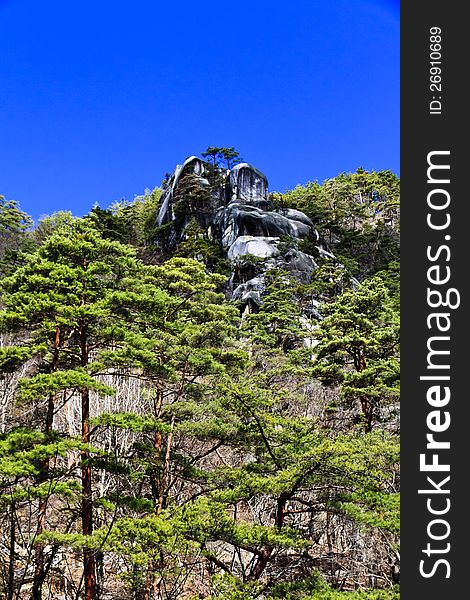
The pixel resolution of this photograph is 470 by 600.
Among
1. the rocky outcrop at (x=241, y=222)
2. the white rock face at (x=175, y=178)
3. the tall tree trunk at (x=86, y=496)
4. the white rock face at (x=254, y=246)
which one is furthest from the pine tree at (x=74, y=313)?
the white rock face at (x=175, y=178)

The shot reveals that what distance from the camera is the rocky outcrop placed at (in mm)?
24266

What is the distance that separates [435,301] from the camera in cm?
226

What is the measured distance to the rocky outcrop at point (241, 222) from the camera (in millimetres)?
24266

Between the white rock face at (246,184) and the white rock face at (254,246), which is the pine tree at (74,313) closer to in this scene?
the white rock face at (254,246)

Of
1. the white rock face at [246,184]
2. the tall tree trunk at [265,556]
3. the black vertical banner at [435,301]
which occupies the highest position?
the white rock face at [246,184]

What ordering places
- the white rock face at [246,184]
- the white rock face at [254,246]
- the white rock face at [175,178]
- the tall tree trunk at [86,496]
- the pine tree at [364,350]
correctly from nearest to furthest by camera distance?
the tall tree trunk at [86,496] → the pine tree at [364,350] → the white rock face at [254,246] → the white rock face at [246,184] → the white rock face at [175,178]

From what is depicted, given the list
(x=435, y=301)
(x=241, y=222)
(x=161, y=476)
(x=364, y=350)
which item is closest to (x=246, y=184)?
(x=241, y=222)

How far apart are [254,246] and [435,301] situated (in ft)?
76.9

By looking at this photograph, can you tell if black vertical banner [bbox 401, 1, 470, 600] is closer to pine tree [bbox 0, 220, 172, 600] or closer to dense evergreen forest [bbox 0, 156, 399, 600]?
dense evergreen forest [bbox 0, 156, 399, 600]

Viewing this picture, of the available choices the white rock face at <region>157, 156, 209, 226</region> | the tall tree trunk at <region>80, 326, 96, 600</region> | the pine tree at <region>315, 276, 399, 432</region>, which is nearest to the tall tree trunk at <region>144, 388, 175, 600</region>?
the tall tree trunk at <region>80, 326, 96, 600</region>

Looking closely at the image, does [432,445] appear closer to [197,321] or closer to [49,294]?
[49,294]

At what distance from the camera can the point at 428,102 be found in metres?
2.31

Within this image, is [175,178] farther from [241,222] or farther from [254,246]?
[254,246]

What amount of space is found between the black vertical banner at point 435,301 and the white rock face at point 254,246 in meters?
22.4
